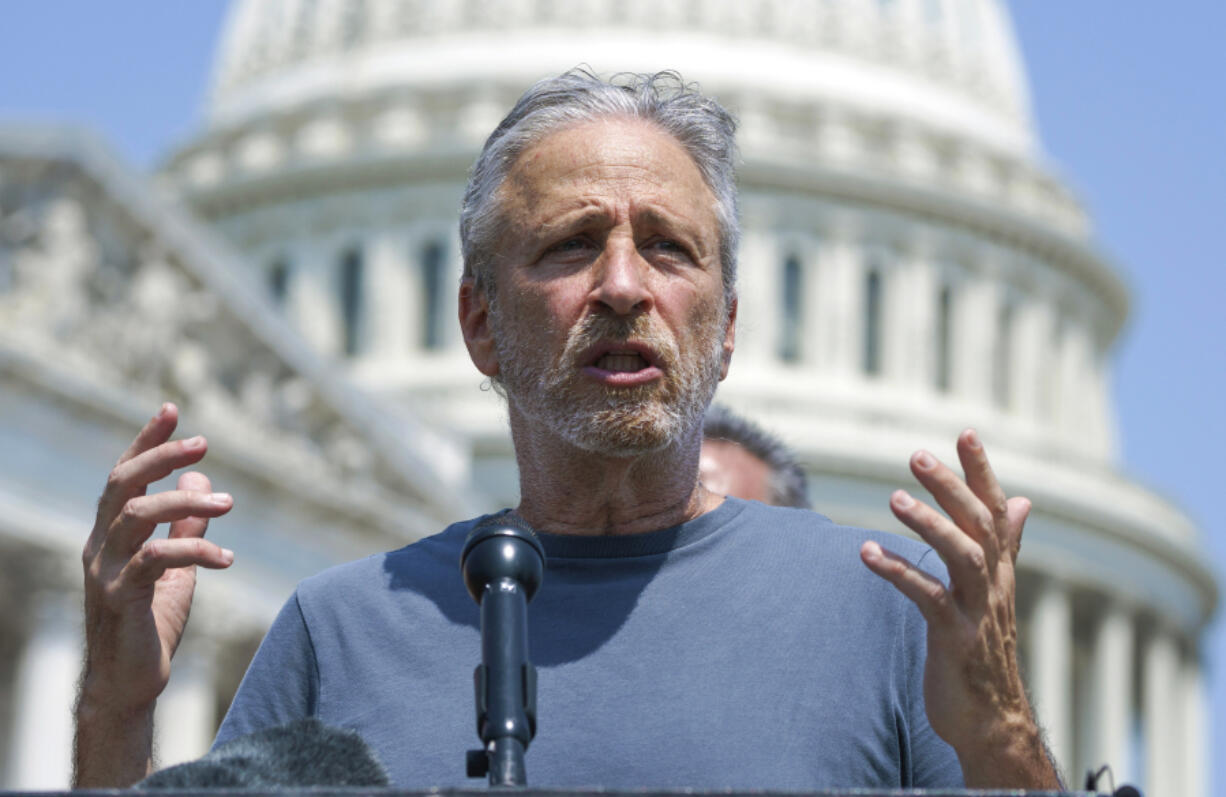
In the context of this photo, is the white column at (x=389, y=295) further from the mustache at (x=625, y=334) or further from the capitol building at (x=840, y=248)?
Result: the mustache at (x=625, y=334)

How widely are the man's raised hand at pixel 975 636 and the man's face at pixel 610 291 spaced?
1.73 ft

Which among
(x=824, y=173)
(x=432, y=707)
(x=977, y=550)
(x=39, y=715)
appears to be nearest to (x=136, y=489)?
(x=432, y=707)

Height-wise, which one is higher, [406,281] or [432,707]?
[406,281]

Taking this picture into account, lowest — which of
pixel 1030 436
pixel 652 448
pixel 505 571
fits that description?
pixel 505 571

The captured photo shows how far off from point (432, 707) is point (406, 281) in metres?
64.2

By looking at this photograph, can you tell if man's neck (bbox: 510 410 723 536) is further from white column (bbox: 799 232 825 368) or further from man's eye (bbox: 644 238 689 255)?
white column (bbox: 799 232 825 368)

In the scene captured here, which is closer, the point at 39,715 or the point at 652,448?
the point at 652,448

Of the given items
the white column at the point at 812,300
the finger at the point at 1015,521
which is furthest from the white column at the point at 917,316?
the finger at the point at 1015,521

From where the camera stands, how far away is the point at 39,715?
3319cm

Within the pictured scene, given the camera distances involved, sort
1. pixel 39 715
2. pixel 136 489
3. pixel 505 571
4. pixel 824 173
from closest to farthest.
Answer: pixel 505 571 → pixel 136 489 → pixel 39 715 → pixel 824 173

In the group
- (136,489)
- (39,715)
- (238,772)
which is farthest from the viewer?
(39,715)

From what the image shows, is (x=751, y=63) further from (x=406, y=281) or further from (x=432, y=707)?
(x=432, y=707)

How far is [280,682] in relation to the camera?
429cm

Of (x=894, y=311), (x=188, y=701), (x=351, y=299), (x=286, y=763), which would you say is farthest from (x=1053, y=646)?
(x=286, y=763)
